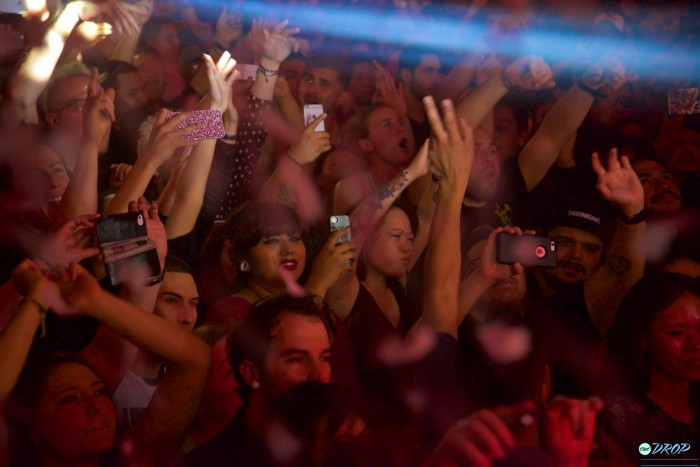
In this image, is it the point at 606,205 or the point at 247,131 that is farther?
the point at 606,205

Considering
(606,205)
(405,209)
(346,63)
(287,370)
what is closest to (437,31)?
(346,63)

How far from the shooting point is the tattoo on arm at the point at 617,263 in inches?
133

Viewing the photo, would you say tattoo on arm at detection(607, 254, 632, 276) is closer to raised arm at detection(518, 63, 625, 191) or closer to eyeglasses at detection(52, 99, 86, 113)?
raised arm at detection(518, 63, 625, 191)

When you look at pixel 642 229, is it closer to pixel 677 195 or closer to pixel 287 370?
pixel 677 195

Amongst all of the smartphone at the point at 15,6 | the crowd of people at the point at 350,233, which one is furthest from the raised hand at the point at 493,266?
the smartphone at the point at 15,6

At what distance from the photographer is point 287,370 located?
9.46 feet

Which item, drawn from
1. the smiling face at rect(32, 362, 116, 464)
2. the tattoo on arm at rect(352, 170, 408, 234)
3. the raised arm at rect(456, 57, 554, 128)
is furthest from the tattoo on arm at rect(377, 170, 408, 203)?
the smiling face at rect(32, 362, 116, 464)

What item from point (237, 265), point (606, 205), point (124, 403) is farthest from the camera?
point (606, 205)

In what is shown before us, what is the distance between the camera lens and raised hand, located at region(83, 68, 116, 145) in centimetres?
273

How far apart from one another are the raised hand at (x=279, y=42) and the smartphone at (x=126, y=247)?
2.53 feet

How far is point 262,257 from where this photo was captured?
292cm

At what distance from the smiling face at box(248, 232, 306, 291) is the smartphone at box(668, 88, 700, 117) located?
1821 millimetres

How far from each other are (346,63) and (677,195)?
1.52 metres

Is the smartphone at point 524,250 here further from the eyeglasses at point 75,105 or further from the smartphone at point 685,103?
the eyeglasses at point 75,105
